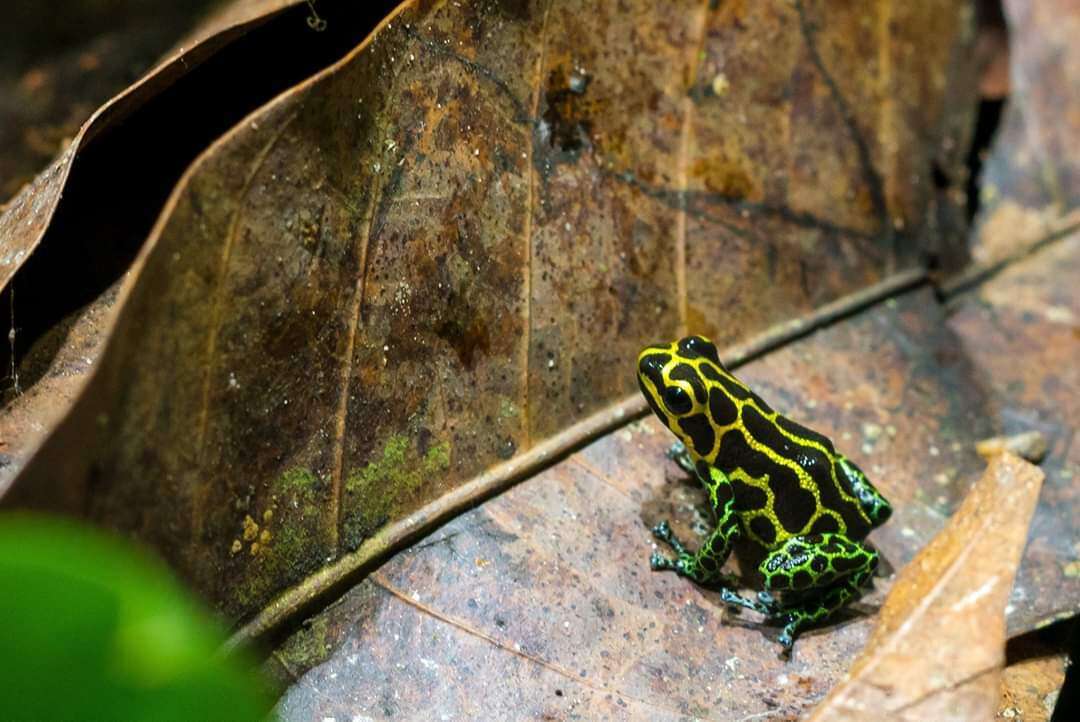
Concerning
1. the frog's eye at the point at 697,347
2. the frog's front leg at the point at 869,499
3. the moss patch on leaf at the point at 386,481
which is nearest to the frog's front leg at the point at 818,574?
the frog's front leg at the point at 869,499

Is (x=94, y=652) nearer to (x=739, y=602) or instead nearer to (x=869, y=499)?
(x=739, y=602)

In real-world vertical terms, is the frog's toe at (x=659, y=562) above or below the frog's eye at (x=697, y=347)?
below

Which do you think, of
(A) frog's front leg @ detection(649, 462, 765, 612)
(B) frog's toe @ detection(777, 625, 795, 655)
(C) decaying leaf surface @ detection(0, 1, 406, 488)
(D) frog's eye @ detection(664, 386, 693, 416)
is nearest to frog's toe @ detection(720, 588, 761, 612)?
(A) frog's front leg @ detection(649, 462, 765, 612)

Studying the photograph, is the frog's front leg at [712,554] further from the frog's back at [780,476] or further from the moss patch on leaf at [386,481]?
the moss patch on leaf at [386,481]

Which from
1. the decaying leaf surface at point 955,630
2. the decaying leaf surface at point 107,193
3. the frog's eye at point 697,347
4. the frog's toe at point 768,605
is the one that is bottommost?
the frog's toe at point 768,605

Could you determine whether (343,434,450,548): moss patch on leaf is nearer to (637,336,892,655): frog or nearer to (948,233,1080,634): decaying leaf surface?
(637,336,892,655): frog

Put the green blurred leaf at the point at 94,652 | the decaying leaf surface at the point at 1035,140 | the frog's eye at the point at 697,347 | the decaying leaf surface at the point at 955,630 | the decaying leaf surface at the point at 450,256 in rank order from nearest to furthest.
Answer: the green blurred leaf at the point at 94,652 < the decaying leaf surface at the point at 955,630 < the decaying leaf surface at the point at 450,256 < the frog's eye at the point at 697,347 < the decaying leaf surface at the point at 1035,140

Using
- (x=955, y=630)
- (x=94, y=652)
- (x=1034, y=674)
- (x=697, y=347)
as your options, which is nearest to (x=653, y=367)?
(x=697, y=347)

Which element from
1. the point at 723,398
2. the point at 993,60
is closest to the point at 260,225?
the point at 723,398
